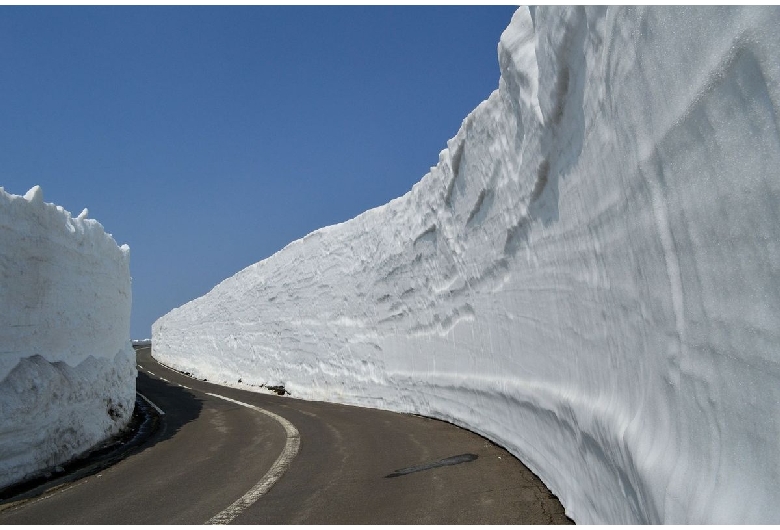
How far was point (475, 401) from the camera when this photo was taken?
10.7 m

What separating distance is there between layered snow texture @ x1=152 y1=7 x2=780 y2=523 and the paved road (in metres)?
0.52

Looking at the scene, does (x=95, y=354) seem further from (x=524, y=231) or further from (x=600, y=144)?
(x=600, y=144)

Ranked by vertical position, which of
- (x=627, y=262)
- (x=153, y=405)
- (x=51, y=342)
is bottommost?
(x=153, y=405)

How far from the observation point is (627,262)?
3.99 m

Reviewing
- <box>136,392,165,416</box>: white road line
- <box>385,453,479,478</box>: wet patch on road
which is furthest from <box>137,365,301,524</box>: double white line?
<box>136,392,165,416</box>: white road line

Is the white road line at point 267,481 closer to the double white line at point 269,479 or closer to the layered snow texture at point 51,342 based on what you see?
the double white line at point 269,479

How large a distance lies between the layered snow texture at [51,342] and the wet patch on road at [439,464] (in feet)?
15.3

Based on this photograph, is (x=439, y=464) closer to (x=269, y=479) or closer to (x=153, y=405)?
(x=269, y=479)

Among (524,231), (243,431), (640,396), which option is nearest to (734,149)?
(640,396)

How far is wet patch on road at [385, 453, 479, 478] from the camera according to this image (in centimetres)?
753

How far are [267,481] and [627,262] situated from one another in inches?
199

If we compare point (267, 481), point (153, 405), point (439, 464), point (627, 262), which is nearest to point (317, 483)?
point (267, 481)

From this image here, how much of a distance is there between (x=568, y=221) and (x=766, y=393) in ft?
12.0

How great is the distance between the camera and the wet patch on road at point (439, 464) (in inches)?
296
